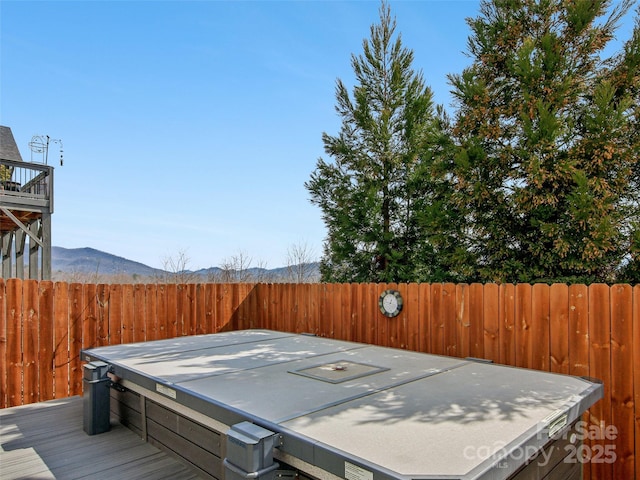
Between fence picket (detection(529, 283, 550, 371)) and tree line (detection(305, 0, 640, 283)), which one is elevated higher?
tree line (detection(305, 0, 640, 283))

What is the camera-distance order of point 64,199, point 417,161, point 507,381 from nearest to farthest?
point 507,381 < point 417,161 < point 64,199

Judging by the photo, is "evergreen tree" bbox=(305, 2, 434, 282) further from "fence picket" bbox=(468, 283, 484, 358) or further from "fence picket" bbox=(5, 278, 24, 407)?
"fence picket" bbox=(5, 278, 24, 407)

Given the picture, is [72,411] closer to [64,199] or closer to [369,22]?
[64,199]

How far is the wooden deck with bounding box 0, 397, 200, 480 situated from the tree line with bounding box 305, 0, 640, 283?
537 cm

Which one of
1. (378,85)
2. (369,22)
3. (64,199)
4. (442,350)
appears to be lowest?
(442,350)

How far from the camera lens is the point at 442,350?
14.1 feet

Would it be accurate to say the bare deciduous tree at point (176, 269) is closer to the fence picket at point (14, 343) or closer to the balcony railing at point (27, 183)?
the balcony railing at point (27, 183)

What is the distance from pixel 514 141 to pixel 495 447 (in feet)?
20.3

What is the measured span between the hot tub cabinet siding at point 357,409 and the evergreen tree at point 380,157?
4.60 m

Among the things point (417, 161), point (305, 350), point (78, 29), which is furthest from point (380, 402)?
point (78, 29)

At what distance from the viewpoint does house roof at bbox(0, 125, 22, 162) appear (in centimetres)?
1084

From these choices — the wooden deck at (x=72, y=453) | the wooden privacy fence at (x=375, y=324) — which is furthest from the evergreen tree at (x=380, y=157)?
the wooden deck at (x=72, y=453)

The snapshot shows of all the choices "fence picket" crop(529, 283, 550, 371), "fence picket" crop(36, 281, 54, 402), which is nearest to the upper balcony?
"fence picket" crop(36, 281, 54, 402)

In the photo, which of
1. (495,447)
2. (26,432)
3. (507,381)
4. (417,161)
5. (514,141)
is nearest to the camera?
(495,447)
